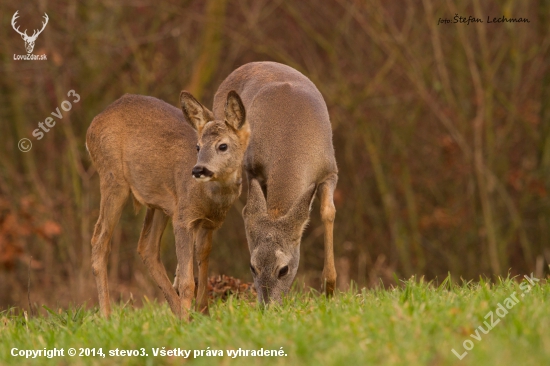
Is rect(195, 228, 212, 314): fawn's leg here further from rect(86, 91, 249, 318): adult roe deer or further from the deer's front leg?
the deer's front leg

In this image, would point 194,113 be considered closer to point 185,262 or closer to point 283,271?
point 185,262

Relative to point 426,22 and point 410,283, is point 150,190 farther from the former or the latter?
point 426,22

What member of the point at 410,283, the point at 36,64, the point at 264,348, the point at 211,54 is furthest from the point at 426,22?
the point at 264,348

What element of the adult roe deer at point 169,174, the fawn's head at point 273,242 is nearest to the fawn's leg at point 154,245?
the adult roe deer at point 169,174

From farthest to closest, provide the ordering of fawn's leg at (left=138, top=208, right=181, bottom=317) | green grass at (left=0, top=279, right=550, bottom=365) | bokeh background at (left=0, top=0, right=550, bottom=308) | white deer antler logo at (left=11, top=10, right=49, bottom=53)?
bokeh background at (left=0, top=0, right=550, bottom=308) < white deer antler logo at (left=11, top=10, right=49, bottom=53) < fawn's leg at (left=138, top=208, right=181, bottom=317) < green grass at (left=0, top=279, right=550, bottom=365)

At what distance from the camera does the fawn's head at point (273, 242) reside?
7004 millimetres

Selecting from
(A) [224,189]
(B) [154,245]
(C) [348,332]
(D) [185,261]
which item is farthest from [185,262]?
(C) [348,332]

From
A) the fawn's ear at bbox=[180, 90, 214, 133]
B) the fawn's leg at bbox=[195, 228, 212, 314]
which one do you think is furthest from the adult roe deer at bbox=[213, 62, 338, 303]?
the fawn's leg at bbox=[195, 228, 212, 314]

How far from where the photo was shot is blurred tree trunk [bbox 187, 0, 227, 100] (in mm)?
15664

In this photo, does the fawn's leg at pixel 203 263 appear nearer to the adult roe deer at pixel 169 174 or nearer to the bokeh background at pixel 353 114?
the adult roe deer at pixel 169 174

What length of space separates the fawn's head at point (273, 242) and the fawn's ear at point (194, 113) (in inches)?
28.3

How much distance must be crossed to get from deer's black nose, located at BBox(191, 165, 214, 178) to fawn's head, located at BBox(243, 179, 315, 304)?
0.51 meters

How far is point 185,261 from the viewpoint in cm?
757

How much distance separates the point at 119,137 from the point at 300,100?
1.75 meters
